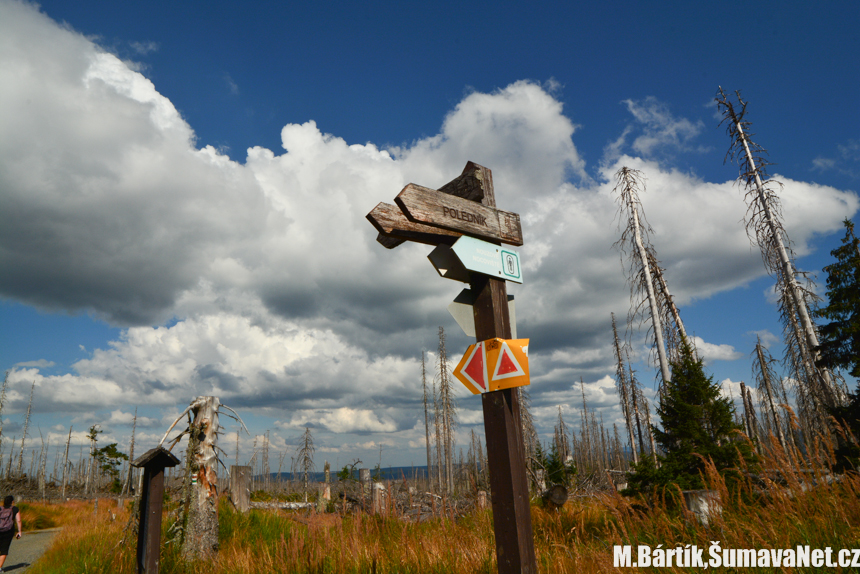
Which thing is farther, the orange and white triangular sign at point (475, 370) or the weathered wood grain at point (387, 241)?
the weathered wood grain at point (387, 241)

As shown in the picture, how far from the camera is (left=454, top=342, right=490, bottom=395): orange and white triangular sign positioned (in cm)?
304

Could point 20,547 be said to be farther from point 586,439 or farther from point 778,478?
point 586,439

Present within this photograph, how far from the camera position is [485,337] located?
125 inches

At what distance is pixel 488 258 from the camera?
329 centimetres

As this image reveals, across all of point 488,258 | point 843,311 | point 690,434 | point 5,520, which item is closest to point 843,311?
point 843,311

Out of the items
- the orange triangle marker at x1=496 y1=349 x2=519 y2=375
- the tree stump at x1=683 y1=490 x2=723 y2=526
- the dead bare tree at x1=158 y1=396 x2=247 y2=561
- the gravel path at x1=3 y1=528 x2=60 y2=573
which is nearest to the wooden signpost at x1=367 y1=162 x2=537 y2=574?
the orange triangle marker at x1=496 y1=349 x2=519 y2=375

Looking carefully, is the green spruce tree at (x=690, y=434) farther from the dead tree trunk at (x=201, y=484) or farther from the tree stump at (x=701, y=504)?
the dead tree trunk at (x=201, y=484)

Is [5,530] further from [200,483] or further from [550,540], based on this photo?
[550,540]

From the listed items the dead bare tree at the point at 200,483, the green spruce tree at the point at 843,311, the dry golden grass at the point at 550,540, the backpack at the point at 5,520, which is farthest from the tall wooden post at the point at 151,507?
the green spruce tree at the point at 843,311

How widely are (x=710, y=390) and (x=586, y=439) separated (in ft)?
181

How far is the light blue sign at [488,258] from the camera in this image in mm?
3113

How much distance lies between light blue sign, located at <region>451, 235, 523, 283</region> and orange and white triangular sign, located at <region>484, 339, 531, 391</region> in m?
0.52

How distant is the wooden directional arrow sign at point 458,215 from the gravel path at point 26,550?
35.9ft

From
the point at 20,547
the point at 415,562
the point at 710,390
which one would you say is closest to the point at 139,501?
the point at 415,562
